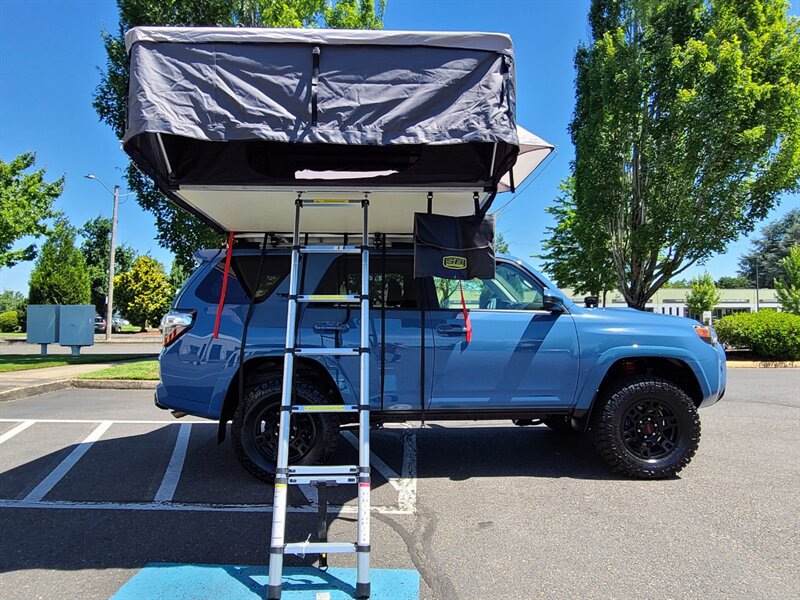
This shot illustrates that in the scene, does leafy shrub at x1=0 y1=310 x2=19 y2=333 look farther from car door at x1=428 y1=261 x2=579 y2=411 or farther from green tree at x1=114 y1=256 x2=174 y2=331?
car door at x1=428 y1=261 x2=579 y2=411

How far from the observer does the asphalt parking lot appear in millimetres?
3293

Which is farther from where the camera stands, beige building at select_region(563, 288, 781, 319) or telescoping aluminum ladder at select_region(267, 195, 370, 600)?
beige building at select_region(563, 288, 781, 319)

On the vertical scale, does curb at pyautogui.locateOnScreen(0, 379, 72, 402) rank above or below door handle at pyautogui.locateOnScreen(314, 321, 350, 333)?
below

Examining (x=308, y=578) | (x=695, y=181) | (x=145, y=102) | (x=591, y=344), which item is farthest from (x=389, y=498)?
(x=695, y=181)

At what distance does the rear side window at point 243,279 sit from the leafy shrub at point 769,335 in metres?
17.3

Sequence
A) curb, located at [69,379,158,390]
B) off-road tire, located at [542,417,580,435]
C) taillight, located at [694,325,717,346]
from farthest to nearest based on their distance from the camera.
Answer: curb, located at [69,379,158,390] → off-road tire, located at [542,417,580,435] → taillight, located at [694,325,717,346]

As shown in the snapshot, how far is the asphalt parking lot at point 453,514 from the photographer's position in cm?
329

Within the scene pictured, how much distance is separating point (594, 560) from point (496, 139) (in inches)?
106

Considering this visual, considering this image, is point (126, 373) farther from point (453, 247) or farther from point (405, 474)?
point (453, 247)

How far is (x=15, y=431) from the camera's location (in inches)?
269

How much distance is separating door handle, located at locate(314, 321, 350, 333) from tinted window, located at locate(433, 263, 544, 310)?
0.90m

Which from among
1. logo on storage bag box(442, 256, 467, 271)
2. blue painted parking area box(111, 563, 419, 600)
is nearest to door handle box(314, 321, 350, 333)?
logo on storage bag box(442, 256, 467, 271)

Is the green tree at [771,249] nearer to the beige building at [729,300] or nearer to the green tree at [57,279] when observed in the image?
the beige building at [729,300]

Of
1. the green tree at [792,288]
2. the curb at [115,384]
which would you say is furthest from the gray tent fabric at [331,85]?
the green tree at [792,288]
